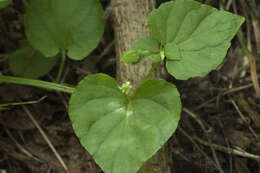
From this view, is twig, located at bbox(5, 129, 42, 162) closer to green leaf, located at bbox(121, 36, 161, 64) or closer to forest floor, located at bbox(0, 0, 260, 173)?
Answer: forest floor, located at bbox(0, 0, 260, 173)

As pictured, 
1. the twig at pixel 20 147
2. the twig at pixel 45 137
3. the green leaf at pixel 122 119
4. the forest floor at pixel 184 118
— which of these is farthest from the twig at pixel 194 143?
the twig at pixel 20 147

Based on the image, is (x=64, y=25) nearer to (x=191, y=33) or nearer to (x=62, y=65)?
(x=62, y=65)

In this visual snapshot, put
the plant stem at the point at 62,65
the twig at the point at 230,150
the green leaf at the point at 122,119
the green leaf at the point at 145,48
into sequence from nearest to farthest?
the green leaf at the point at 122,119, the green leaf at the point at 145,48, the twig at the point at 230,150, the plant stem at the point at 62,65

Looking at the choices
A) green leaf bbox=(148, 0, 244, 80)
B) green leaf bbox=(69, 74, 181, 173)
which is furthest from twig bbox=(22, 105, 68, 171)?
green leaf bbox=(148, 0, 244, 80)

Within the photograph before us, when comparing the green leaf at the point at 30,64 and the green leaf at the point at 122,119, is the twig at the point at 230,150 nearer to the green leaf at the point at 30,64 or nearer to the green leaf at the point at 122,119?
the green leaf at the point at 122,119

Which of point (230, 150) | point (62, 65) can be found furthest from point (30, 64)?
point (230, 150)

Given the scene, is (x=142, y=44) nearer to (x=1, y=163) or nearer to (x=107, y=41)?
(x=107, y=41)
